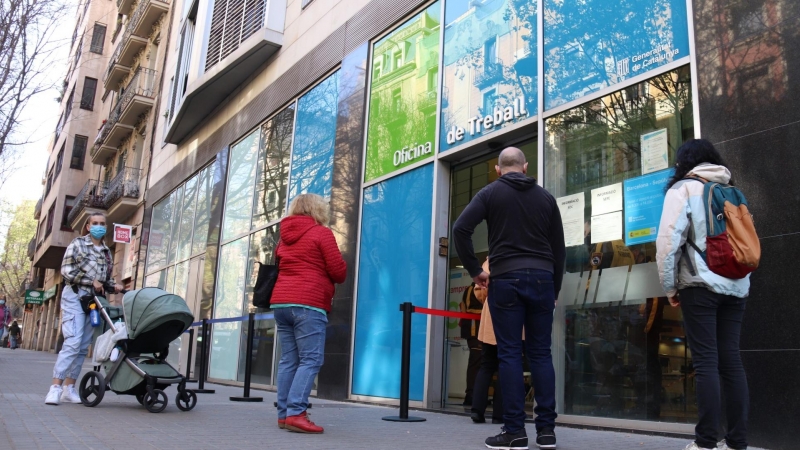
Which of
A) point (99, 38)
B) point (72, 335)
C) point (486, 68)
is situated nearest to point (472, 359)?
point (486, 68)

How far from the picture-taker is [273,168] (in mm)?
12398

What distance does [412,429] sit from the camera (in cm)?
533

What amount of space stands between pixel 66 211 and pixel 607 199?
3410cm

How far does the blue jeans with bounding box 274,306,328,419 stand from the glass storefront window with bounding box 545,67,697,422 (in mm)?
2253

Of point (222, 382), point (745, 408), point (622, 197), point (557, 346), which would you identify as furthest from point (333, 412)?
point (222, 382)

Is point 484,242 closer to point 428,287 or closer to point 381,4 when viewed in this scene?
point 428,287

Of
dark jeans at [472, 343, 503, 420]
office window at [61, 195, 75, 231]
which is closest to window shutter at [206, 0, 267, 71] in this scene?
dark jeans at [472, 343, 503, 420]

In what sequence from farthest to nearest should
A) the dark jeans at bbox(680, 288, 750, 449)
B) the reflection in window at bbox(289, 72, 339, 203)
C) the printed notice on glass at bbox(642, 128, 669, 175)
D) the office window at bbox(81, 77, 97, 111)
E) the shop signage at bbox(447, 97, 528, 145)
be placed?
1. the office window at bbox(81, 77, 97, 111)
2. the reflection in window at bbox(289, 72, 339, 203)
3. the shop signage at bbox(447, 97, 528, 145)
4. the printed notice on glass at bbox(642, 128, 669, 175)
5. the dark jeans at bbox(680, 288, 750, 449)

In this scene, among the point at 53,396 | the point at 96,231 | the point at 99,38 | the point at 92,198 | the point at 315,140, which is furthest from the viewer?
the point at 99,38

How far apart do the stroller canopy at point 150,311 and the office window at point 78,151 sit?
32.5m

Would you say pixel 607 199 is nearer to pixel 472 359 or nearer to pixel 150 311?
pixel 472 359

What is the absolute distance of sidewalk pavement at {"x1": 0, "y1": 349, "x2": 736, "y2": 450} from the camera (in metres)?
4.16

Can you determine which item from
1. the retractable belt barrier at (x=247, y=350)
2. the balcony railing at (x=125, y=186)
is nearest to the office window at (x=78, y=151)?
the balcony railing at (x=125, y=186)

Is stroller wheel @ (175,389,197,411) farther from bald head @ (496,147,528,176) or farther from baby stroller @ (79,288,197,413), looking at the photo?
bald head @ (496,147,528,176)
